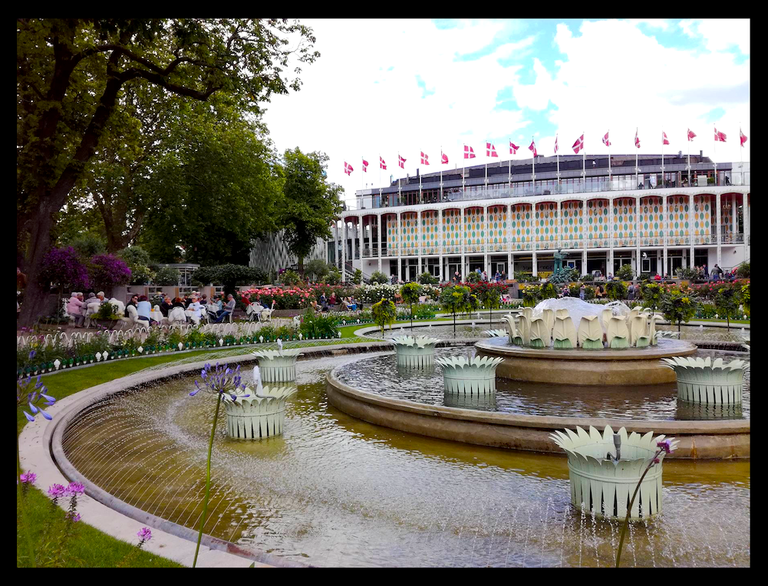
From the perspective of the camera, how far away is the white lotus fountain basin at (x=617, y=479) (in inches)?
177

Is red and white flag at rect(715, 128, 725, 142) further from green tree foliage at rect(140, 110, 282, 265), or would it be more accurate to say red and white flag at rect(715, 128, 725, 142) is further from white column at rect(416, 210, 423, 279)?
green tree foliage at rect(140, 110, 282, 265)

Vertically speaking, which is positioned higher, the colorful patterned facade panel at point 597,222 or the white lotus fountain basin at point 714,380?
the colorful patterned facade panel at point 597,222

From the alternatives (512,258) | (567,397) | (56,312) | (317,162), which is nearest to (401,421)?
(567,397)

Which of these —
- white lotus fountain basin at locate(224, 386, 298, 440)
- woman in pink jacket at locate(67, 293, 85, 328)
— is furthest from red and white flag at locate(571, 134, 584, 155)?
white lotus fountain basin at locate(224, 386, 298, 440)

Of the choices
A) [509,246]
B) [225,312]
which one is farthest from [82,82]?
[509,246]

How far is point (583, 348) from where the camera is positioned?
9.77 metres

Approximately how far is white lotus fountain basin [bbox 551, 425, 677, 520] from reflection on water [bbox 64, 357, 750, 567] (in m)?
0.14

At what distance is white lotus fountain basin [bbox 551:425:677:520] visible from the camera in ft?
14.7

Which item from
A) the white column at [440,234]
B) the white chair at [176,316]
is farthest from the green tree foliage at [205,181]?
the white column at [440,234]

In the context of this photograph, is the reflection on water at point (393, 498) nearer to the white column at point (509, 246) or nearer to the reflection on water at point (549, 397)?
the reflection on water at point (549, 397)

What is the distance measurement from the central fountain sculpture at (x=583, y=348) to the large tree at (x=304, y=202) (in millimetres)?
37237
